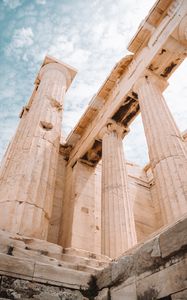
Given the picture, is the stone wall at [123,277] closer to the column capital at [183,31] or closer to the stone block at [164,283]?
the stone block at [164,283]

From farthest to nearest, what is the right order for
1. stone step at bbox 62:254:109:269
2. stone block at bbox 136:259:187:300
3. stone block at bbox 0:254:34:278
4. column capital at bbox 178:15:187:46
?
column capital at bbox 178:15:187:46 → stone step at bbox 62:254:109:269 → stone block at bbox 0:254:34:278 → stone block at bbox 136:259:187:300

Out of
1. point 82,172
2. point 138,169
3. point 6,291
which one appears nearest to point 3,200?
point 6,291

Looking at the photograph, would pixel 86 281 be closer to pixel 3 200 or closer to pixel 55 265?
pixel 55 265

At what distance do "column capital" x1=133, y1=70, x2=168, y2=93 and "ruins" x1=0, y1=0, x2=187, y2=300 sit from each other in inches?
1.8

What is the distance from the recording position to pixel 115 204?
10914 mm

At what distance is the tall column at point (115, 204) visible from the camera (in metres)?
9.70

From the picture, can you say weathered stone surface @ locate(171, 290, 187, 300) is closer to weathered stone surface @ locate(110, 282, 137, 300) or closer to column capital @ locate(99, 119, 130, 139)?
weathered stone surface @ locate(110, 282, 137, 300)

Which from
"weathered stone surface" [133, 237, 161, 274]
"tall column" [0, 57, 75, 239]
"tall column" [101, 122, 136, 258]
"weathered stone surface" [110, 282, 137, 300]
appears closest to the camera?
"weathered stone surface" [133, 237, 161, 274]

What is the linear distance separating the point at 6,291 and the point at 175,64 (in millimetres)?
11231

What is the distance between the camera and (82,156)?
53.8 feet

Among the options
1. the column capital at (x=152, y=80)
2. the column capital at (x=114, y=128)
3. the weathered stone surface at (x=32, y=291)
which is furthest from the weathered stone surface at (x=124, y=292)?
the column capital at (x=114, y=128)

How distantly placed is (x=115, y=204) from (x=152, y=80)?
19.1ft

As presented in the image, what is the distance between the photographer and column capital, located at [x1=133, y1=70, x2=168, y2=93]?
12.3 meters

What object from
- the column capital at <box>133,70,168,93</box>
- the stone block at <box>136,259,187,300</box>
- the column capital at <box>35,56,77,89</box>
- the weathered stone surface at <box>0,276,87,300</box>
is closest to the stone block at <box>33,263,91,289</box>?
the weathered stone surface at <box>0,276,87,300</box>
